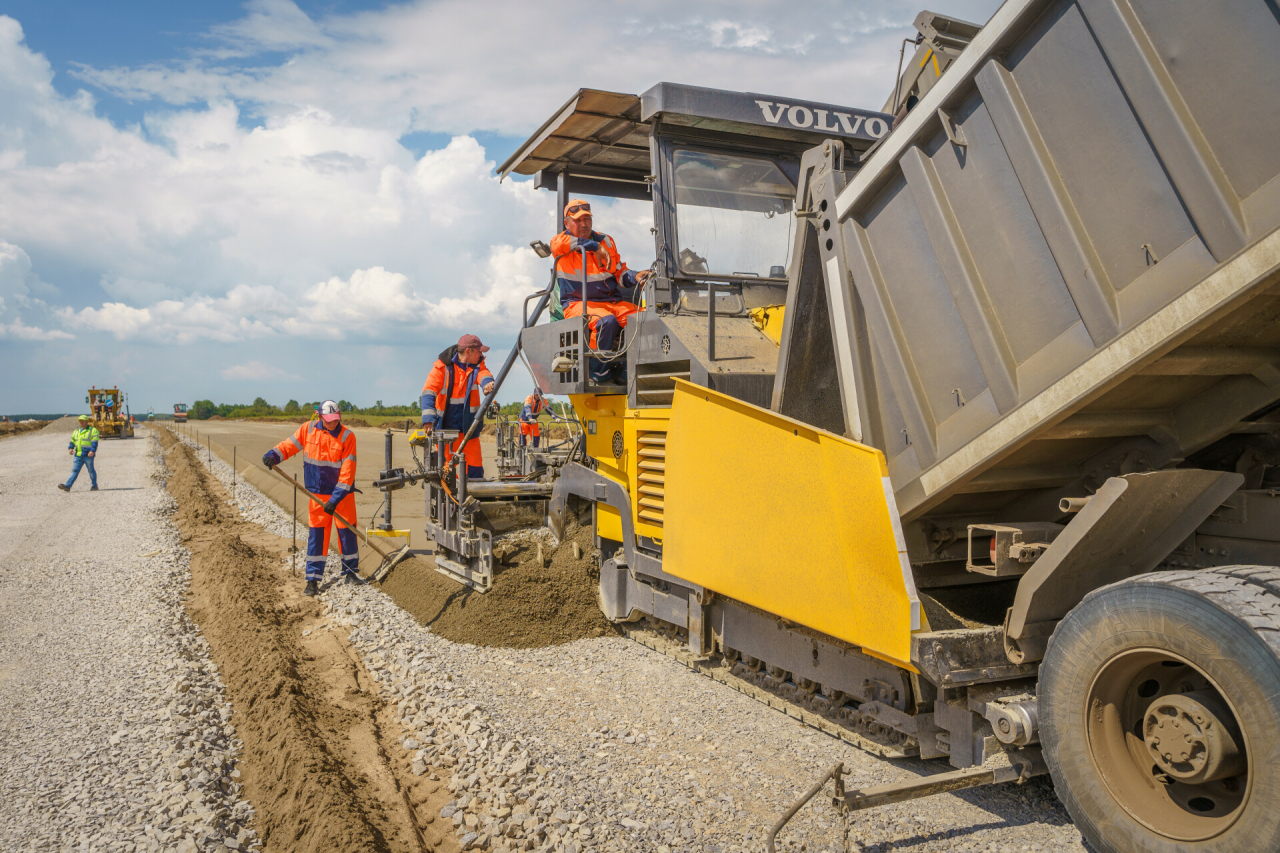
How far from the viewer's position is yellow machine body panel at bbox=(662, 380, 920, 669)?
319cm

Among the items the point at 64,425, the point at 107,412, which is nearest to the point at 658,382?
the point at 107,412

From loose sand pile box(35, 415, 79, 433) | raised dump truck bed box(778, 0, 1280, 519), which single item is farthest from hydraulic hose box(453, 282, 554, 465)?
loose sand pile box(35, 415, 79, 433)

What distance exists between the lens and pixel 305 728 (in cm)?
453

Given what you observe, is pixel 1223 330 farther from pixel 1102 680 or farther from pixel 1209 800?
pixel 1209 800

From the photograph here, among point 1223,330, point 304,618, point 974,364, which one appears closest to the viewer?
point 1223,330

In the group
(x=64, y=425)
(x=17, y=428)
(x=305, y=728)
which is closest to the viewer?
(x=305, y=728)

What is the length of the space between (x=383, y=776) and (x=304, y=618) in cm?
375

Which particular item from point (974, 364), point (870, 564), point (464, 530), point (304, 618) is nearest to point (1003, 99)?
point (974, 364)

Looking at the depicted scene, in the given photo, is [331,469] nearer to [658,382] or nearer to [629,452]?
[629,452]

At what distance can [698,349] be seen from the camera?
466 centimetres

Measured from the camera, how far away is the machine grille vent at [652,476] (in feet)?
16.5

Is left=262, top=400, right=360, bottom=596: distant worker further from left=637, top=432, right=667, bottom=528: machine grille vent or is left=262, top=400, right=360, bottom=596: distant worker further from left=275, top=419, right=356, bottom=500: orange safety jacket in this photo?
left=637, top=432, right=667, bottom=528: machine grille vent

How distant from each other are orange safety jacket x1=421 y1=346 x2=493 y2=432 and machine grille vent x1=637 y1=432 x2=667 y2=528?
3432 millimetres

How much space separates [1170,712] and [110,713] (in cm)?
529
